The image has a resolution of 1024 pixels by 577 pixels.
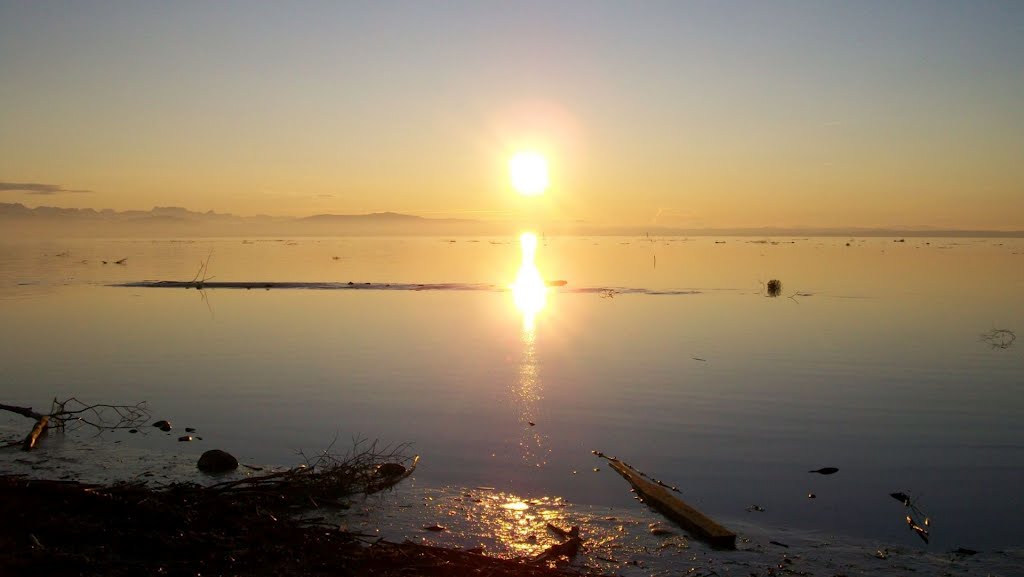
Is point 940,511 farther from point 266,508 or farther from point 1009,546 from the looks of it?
point 266,508

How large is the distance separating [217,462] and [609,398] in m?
10.0

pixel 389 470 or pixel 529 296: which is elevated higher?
pixel 529 296

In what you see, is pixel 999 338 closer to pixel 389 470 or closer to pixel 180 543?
pixel 389 470

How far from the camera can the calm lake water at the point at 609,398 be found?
39.5 ft

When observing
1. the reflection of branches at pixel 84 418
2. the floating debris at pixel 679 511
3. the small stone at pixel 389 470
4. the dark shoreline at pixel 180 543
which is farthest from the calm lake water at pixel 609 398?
the dark shoreline at pixel 180 543

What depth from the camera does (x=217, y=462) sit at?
1339 cm

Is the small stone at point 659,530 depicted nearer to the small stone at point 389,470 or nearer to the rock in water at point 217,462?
the small stone at point 389,470

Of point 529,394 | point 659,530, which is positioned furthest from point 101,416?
point 659,530

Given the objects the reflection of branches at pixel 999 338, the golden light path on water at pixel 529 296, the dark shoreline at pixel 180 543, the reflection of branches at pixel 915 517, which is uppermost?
the reflection of branches at pixel 999 338

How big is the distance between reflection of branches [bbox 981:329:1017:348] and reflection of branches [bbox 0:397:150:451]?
91.8 feet

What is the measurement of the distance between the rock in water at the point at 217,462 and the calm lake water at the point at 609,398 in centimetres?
102

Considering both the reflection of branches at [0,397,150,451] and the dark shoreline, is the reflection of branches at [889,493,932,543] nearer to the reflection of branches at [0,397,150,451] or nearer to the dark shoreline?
the dark shoreline

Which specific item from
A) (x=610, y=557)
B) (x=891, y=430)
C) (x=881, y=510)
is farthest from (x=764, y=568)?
(x=891, y=430)

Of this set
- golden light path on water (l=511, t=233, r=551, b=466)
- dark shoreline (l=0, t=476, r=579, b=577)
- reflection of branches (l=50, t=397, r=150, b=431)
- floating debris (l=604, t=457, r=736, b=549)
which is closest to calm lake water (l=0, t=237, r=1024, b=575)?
golden light path on water (l=511, t=233, r=551, b=466)
